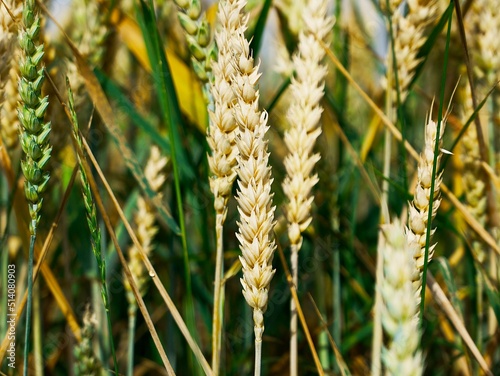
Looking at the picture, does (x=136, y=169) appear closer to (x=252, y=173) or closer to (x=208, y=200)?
(x=208, y=200)

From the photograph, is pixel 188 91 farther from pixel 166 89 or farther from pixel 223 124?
pixel 223 124

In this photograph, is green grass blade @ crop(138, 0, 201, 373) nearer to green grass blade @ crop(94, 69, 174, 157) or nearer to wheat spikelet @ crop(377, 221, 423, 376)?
green grass blade @ crop(94, 69, 174, 157)

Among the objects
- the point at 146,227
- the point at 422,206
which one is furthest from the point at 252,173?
the point at 146,227

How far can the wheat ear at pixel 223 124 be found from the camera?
45cm

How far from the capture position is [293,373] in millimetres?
558

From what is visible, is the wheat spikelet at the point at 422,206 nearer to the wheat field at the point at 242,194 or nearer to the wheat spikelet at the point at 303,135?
the wheat field at the point at 242,194

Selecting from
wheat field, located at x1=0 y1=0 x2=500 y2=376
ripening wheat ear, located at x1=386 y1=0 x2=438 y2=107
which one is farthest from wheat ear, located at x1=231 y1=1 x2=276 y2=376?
ripening wheat ear, located at x1=386 y1=0 x2=438 y2=107

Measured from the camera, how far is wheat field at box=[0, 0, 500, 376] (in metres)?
0.44

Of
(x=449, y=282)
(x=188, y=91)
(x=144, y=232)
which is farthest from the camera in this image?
(x=188, y=91)

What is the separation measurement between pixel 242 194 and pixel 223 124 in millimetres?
83

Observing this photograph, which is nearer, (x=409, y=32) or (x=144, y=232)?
(x=409, y=32)

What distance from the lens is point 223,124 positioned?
49 centimetres

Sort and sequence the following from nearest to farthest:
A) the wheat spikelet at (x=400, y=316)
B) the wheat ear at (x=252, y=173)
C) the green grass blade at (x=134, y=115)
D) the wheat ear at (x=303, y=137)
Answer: the wheat spikelet at (x=400, y=316), the wheat ear at (x=252, y=173), the wheat ear at (x=303, y=137), the green grass blade at (x=134, y=115)

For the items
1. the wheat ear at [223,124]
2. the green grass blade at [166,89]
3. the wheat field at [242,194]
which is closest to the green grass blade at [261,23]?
the wheat field at [242,194]
